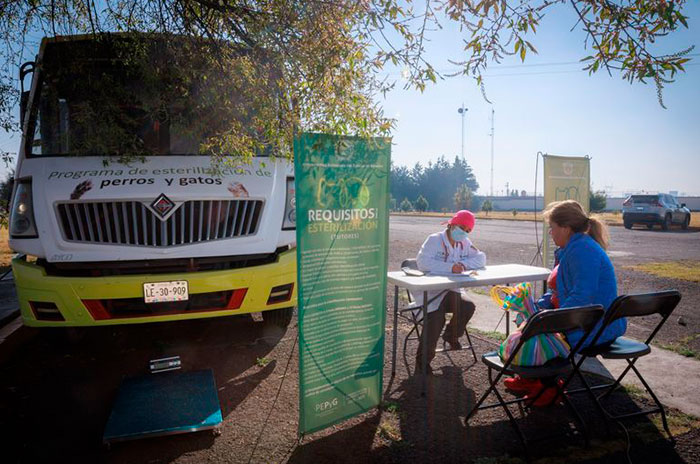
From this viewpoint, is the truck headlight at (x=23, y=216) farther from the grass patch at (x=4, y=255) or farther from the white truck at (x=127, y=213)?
the grass patch at (x=4, y=255)

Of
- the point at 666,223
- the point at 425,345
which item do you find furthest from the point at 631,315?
the point at 666,223

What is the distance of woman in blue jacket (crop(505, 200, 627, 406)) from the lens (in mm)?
3387

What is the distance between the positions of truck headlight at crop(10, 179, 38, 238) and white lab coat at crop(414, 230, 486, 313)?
344cm

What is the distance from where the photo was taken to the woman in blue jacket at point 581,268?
11.1 feet

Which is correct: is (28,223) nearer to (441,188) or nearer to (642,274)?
(642,274)

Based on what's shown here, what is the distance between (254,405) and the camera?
12.0 ft

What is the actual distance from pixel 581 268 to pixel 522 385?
1.11 metres

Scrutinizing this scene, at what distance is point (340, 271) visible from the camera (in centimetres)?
308

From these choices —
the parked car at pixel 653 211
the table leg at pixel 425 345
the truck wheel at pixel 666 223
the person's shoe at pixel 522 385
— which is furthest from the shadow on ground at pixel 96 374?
the truck wheel at pixel 666 223

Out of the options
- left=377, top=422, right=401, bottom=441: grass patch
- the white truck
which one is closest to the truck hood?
the white truck

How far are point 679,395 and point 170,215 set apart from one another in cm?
434

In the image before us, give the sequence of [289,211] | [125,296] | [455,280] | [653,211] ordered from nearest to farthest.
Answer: [125,296] → [455,280] → [289,211] → [653,211]

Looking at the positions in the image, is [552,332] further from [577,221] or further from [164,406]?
[164,406]

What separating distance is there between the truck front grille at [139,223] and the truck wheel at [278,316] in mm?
1150
